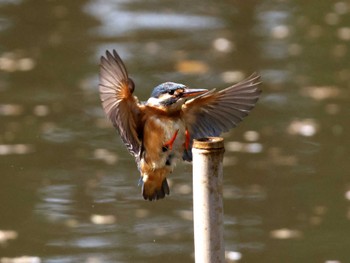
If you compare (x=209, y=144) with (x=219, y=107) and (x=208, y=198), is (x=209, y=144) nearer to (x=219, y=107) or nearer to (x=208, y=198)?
(x=208, y=198)

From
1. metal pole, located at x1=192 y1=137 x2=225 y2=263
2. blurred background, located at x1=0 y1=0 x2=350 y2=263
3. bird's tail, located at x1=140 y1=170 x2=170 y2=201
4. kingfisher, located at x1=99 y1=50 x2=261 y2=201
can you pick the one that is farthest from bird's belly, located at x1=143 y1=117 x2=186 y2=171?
blurred background, located at x1=0 y1=0 x2=350 y2=263

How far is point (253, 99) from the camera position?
4.68 meters

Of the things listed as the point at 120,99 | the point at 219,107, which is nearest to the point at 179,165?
the point at 219,107

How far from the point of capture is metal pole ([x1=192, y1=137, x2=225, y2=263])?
12.6 feet

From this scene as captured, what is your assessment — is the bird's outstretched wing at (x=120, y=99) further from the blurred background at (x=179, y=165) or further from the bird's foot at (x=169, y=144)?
the blurred background at (x=179, y=165)

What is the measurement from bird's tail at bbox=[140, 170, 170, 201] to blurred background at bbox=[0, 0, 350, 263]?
104cm

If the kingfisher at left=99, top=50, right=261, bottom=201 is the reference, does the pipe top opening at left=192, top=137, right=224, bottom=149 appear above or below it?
below

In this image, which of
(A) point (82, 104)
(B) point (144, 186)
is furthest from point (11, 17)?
(B) point (144, 186)

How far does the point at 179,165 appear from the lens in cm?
687

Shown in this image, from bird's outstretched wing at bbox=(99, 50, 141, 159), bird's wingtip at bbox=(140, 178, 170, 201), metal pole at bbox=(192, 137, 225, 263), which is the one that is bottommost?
metal pole at bbox=(192, 137, 225, 263)

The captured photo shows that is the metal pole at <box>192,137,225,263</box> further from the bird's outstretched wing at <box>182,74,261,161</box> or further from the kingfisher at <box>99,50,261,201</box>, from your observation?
the bird's outstretched wing at <box>182,74,261,161</box>

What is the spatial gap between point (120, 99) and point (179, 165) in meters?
2.53

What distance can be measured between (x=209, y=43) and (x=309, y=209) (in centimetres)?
284

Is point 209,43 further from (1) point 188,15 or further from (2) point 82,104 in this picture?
(2) point 82,104
